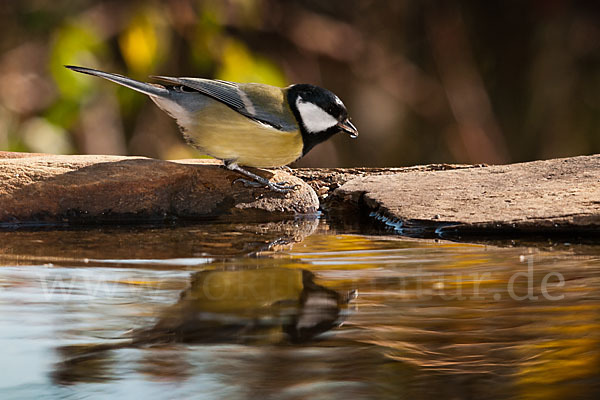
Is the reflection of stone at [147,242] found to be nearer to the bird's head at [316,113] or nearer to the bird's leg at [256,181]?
the bird's leg at [256,181]

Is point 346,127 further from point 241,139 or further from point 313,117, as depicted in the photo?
point 241,139

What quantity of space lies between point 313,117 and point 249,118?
0.67ft

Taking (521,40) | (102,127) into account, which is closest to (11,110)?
(102,127)

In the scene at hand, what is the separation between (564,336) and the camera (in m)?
1.11

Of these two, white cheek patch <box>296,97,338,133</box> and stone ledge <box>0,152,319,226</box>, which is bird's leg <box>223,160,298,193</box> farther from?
white cheek patch <box>296,97,338,133</box>

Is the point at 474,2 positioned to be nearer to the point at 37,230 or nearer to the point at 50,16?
the point at 50,16

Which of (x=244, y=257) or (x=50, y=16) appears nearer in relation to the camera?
(x=244, y=257)

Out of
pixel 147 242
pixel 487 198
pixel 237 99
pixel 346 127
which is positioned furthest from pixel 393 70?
pixel 147 242

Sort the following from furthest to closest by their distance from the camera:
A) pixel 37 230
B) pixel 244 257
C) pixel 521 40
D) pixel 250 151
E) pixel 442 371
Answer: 1. pixel 521 40
2. pixel 250 151
3. pixel 37 230
4. pixel 244 257
5. pixel 442 371

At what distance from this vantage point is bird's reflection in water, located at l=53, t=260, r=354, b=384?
3.51 feet

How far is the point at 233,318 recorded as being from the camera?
1238mm

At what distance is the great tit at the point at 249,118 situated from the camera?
8.30ft

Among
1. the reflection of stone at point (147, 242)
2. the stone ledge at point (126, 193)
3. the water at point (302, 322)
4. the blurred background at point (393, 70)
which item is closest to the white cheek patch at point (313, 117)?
the stone ledge at point (126, 193)

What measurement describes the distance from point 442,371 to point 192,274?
703 mm
